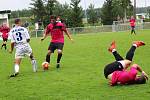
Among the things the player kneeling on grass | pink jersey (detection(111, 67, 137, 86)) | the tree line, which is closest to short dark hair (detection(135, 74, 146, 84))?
pink jersey (detection(111, 67, 137, 86))

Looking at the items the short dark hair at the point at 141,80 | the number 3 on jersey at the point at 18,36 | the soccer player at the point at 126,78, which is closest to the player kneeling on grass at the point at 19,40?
the number 3 on jersey at the point at 18,36

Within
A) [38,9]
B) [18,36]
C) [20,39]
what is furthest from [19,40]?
[38,9]

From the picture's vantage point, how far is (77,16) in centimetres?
7769

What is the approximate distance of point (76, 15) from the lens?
3059 inches

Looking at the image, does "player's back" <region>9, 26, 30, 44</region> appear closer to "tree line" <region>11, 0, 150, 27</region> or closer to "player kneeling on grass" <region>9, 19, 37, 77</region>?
"player kneeling on grass" <region>9, 19, 37, 77</region>

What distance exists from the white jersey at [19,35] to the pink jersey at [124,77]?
16.3ft

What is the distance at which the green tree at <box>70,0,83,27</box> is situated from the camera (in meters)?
77.2

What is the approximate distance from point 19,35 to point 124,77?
17.4ft

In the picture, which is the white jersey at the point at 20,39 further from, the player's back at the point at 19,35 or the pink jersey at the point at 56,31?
the pink jersey at the point at 56,31

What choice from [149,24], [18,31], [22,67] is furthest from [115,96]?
[149,24]

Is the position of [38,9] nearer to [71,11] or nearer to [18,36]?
[71,11]

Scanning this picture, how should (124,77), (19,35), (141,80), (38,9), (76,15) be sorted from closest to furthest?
(124,77) → (141,80) → (19,35) → (76,15) → (38,9)

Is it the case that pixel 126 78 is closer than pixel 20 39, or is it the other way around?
pixel 126 78

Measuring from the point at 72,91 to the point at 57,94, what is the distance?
1.72 ft
